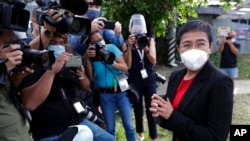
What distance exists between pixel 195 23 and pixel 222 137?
658mm

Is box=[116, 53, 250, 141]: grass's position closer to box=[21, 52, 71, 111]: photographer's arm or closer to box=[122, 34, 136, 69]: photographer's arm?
box=[122, 34, 136, 69]: photographer's arm

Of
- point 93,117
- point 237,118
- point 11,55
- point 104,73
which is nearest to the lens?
point 11,55

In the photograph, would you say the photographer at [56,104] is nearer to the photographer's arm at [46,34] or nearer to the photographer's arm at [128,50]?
the photographer's arm at [46,34]

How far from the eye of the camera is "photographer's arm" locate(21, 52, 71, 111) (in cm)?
215

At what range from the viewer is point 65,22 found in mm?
2129

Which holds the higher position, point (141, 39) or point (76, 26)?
point (76, 26)

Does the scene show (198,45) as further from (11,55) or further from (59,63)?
(11,55)

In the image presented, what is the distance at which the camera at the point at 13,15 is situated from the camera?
170 centimetres

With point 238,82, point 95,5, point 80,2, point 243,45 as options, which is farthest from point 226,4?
point 243,45

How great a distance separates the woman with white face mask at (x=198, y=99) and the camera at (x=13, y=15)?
0.86 metres

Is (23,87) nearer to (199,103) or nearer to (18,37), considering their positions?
(18,37)

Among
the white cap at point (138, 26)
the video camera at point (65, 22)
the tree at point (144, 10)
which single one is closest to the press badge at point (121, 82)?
the white cap at point (138, 26)

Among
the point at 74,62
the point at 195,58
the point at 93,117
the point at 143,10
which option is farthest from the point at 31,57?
the point at 143,10

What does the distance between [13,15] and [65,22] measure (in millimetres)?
407
